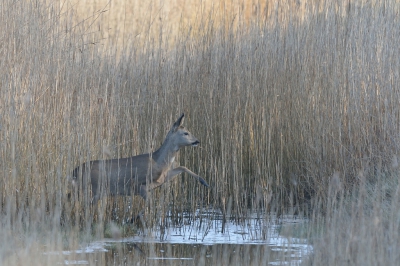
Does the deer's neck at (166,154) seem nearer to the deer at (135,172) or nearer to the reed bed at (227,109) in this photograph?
the deer at (135,172)

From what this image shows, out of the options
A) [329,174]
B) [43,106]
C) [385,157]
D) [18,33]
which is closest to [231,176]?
[329,174]

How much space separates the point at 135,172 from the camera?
6676mm

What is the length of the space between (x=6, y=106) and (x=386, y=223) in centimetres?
351

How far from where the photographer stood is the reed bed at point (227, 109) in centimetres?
623

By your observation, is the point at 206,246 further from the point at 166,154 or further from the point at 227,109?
the point at 227,109

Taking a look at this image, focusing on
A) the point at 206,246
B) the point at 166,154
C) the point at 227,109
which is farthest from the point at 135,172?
the point at 227,109

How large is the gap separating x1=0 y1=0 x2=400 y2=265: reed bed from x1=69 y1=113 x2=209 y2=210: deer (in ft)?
0.46

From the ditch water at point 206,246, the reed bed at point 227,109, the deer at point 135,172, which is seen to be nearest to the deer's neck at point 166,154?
the deer at point 135,172

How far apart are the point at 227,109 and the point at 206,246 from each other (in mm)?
2242

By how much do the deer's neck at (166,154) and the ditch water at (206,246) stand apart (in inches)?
25.3

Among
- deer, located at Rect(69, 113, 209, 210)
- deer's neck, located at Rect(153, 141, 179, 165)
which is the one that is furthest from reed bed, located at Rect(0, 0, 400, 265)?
deer's neck, located at Rect(153, 141, 179, 165)

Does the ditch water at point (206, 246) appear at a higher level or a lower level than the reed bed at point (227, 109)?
lower

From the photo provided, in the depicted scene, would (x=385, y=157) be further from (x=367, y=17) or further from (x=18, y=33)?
(x=18, y=33)

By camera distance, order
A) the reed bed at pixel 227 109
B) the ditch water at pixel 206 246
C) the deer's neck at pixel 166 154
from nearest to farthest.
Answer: the ditch water at pixel 206 246 → the reed bed at pixel 227 109 → the deer's neck at pixel 166 154
